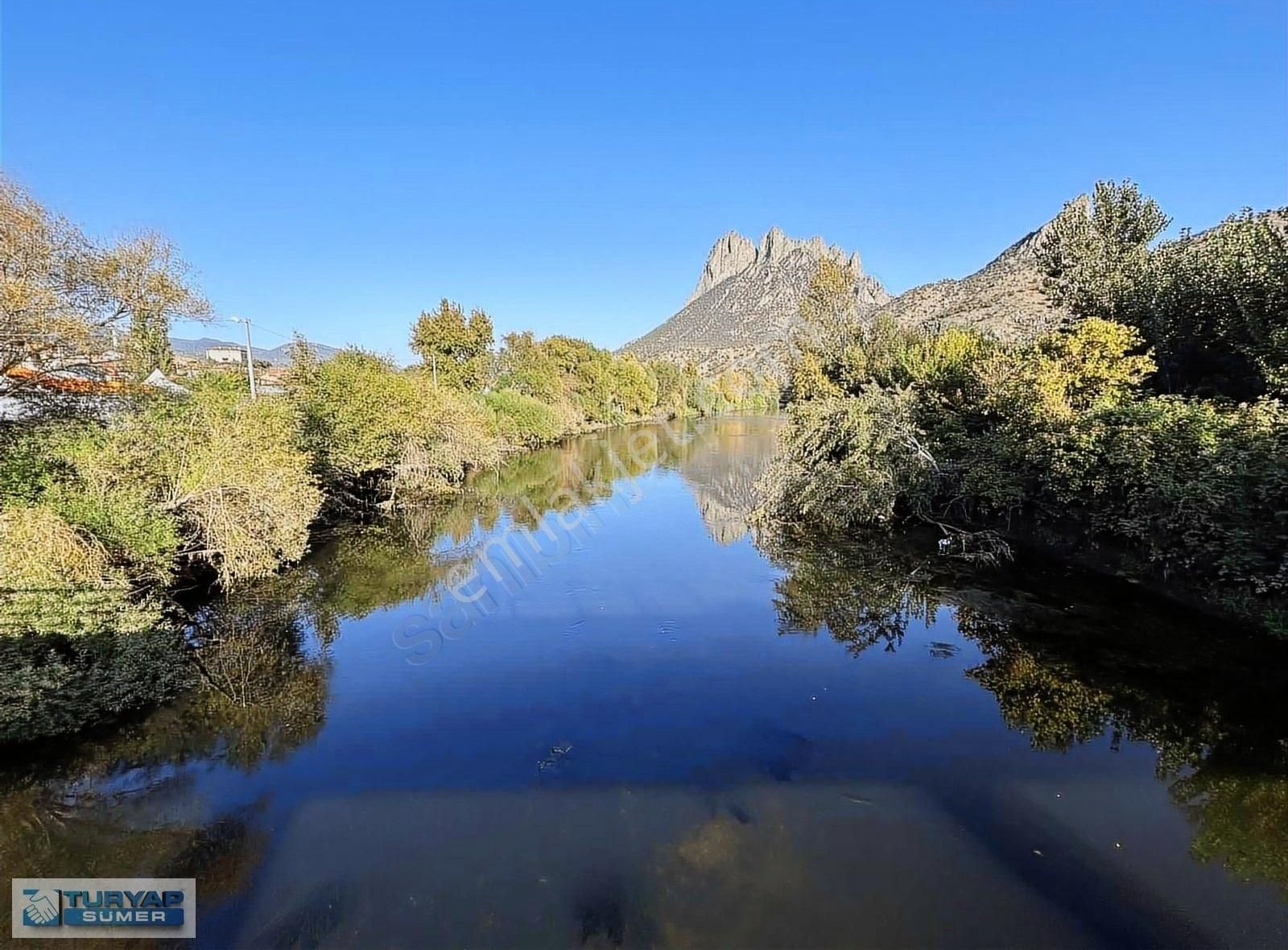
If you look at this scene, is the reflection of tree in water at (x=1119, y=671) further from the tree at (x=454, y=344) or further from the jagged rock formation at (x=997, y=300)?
the tree at (x=454, y=344)

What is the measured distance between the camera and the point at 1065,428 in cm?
1512

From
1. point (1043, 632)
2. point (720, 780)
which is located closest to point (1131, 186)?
point (1043, 632)

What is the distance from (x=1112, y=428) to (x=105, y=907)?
59.4 feet

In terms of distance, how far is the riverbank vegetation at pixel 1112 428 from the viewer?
11.4 m

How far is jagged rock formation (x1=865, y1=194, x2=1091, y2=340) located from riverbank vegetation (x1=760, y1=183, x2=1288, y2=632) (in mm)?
7690

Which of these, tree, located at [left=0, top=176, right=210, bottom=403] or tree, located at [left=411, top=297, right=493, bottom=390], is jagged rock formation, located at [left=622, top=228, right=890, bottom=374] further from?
tree, located at [left=0, top=176, right=210, bottom=403]

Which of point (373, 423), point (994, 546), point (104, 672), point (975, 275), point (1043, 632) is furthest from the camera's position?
point (975, 275)

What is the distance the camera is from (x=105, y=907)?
18.8ft

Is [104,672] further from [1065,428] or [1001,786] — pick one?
[1065,428]

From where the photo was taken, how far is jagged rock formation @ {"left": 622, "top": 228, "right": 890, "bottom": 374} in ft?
384

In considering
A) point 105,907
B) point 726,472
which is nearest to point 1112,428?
point 105,907

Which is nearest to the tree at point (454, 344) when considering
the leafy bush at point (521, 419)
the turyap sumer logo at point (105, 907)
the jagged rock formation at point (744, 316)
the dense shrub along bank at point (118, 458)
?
the leafy bush at point (521, 419)

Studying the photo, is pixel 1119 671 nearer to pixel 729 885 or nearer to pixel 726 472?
pixel 729 885

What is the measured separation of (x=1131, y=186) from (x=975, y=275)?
44174 millimetres
